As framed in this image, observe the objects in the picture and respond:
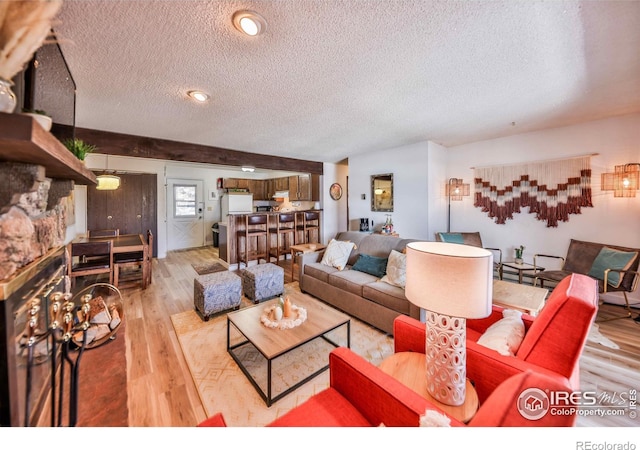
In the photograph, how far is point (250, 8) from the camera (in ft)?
4.21

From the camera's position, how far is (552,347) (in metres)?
1.06

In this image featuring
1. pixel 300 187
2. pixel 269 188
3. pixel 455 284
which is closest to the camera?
pixel 455 284

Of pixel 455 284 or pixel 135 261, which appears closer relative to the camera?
pixel 455 284

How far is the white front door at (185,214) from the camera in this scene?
6730 mm

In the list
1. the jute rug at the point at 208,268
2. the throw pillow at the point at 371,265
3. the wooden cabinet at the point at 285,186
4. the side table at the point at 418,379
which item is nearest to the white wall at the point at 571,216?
the throw pillow at the point at 371,265

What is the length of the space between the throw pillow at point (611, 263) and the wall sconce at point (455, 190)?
191cm

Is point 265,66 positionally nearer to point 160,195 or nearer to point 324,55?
point 324,55

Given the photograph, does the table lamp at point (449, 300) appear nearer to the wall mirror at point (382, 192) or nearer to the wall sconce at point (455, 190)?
the wall mirror at point (382, 192)

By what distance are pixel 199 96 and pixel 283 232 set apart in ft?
11.7

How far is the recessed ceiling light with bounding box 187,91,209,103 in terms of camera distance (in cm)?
222

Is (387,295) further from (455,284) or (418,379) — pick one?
(455,284)

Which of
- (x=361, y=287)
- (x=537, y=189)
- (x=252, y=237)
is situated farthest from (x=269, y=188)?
(x=537, y=189)

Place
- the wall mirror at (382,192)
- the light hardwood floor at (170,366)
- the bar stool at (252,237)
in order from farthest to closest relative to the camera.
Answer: the bar stool at (252,237)
the wall mirror at (382,192)
the light hardwood floor at (170,366)

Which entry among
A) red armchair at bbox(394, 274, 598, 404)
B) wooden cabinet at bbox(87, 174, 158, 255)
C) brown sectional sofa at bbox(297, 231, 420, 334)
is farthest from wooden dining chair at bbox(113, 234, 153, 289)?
red armchair at bbox(394, 274, 598, 404)
